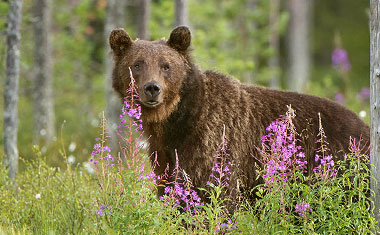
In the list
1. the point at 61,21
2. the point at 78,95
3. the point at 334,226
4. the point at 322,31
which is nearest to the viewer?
the point at 334,226

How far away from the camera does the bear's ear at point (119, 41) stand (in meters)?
5.62

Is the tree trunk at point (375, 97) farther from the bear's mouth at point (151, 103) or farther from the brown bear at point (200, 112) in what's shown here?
the bear's mouth at point (151, 103)

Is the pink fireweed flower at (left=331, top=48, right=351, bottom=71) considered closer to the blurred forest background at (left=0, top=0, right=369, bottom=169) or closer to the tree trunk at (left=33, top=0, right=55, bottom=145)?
the blurred forest background at (left=0, top=0, right=369, bottom=169)

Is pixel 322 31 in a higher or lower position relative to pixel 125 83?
higher

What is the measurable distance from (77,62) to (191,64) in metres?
13.3

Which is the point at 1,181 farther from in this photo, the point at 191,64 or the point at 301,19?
the point at 301,19

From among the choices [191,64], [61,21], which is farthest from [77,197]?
[61,21]

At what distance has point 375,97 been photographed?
4.44m

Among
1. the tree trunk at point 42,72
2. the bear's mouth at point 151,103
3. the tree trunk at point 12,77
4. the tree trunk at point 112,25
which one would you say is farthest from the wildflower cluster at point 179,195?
the tree trunk at point 42,72

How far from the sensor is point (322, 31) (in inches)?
1266

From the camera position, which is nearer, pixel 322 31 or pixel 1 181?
pixel 1 181

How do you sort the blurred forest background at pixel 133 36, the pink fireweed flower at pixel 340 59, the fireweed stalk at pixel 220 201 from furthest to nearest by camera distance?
1. the pink fireweed flower at pixel 340 59
2. the blurred forest background at pixel 133 36
3. the fireweed stalk at pixel 220 201

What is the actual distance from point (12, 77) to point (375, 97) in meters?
4.67

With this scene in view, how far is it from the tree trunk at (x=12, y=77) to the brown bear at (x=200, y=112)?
69.0 inches
